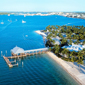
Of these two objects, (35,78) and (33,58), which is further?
(33,58)

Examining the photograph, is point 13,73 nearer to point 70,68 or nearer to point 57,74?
point 57,74

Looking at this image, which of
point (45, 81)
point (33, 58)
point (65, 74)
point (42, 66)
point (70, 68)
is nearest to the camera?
point (45, 81)

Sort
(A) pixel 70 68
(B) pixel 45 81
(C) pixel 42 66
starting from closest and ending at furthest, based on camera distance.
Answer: (B) pixel 45 81 → (A) pixel 70 68 → (C) pixel 42 66

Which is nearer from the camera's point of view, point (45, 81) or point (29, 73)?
point (45, 81)

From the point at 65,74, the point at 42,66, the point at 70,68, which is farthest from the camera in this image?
the point at 42,66

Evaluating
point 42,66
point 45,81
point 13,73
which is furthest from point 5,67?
point 45,81

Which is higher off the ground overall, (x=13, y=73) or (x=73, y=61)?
(x=73, y=61)

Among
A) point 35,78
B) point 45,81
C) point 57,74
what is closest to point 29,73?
point 35,78

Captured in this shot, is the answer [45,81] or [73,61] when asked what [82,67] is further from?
[45,81]

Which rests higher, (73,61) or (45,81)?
(73,61)
